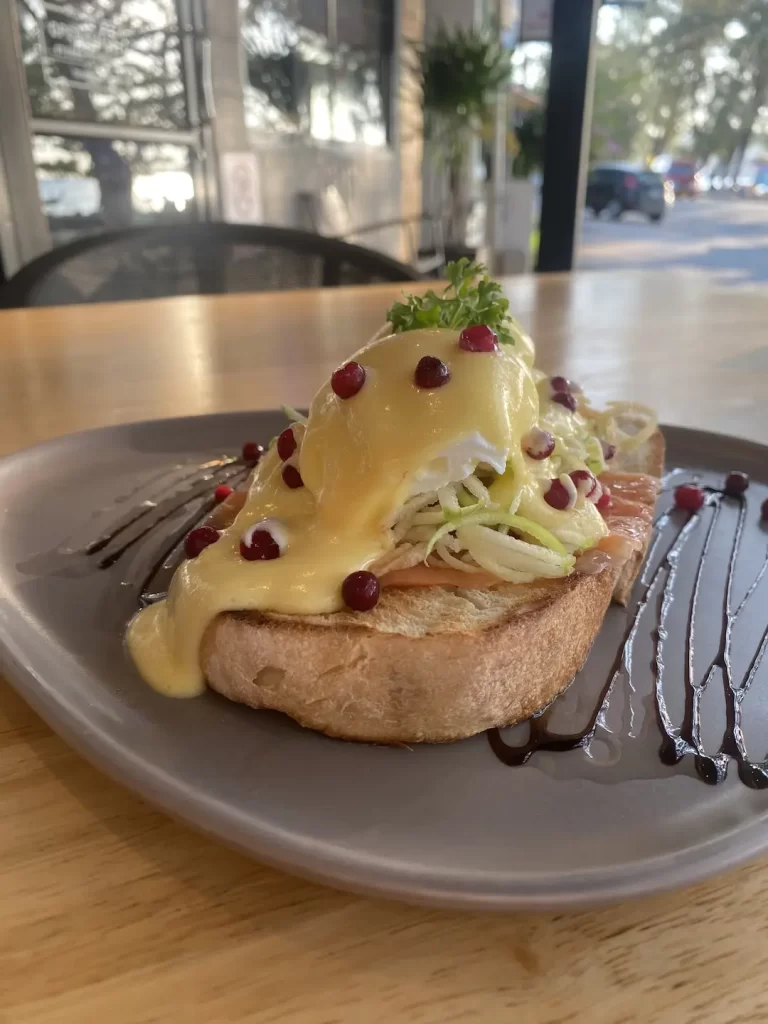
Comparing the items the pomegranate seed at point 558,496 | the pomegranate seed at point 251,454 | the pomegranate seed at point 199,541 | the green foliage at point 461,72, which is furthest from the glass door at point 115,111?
the pomegranate seed at point 558,496

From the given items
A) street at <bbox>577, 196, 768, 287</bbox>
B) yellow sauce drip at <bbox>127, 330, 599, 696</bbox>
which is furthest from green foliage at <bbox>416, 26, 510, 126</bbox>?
yellow sauce drip at <bbox>127, 330, 599, 696</bbox>

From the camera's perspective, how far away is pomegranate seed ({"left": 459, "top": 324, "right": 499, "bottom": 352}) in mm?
1411

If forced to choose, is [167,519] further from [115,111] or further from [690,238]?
[690,238]

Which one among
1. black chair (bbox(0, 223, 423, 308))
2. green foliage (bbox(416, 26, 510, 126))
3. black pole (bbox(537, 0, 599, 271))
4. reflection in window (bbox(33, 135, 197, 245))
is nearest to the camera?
black chair (bbox(0, 223, 423, 308))

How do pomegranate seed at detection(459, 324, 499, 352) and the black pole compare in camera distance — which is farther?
the black pole

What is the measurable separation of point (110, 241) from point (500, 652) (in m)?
5.12

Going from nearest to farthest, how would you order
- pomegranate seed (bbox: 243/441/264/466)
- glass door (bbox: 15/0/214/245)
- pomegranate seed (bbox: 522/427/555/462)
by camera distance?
1. pomegranate seed (bbox: 522/427/555/462)
2. pomegranate seed (bbox: 243/441/264/466)
3. glass door (bbox: 15/0/214/245)

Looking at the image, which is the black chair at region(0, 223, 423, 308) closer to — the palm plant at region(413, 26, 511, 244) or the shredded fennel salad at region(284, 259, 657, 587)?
the shredded fennel salad at region(284, 259, 657, 587)

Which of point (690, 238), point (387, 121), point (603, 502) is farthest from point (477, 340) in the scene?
point (690, 238)

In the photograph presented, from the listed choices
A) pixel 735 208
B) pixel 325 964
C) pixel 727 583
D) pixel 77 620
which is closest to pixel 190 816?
pixel 325 964

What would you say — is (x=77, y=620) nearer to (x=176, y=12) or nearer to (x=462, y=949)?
(x=462, y=949)

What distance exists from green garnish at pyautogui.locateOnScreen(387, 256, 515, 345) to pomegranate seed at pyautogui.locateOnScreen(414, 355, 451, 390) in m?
0.21

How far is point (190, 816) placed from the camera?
922mm

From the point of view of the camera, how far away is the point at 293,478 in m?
1.49
